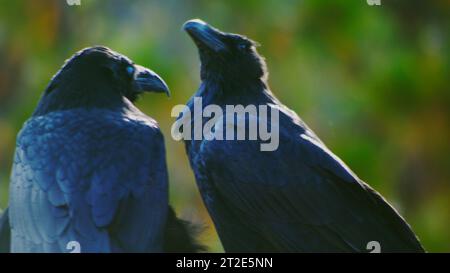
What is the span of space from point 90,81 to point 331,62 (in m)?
1.66

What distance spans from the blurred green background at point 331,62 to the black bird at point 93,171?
103 cm

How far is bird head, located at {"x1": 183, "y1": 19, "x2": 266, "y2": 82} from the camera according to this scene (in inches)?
120

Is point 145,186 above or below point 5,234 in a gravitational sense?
above

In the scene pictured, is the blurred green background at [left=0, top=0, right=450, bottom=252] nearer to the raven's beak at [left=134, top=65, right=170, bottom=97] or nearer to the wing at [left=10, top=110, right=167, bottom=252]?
the raven's beak at [left=134, top=65, right=170, bottom=97]

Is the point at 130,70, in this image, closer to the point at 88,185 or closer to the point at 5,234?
the point at 88,185

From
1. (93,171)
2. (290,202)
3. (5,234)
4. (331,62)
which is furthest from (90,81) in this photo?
(331,62)

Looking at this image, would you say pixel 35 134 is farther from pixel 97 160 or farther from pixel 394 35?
pixel 394 35

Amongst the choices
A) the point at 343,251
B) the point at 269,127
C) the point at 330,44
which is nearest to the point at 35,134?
the point at 269,127

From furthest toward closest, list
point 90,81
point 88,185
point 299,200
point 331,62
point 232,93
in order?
point 331,62, point 232,93, point 90,81, point 299,200, point 88,185

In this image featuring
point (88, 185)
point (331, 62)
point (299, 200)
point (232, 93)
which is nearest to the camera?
point (88, 185)

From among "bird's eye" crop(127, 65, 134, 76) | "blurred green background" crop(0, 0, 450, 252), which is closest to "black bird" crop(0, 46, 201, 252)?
"bird's eye" crop(127, 65, 134, 76)

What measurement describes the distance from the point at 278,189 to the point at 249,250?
0.68 feet

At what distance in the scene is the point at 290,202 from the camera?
285cm
